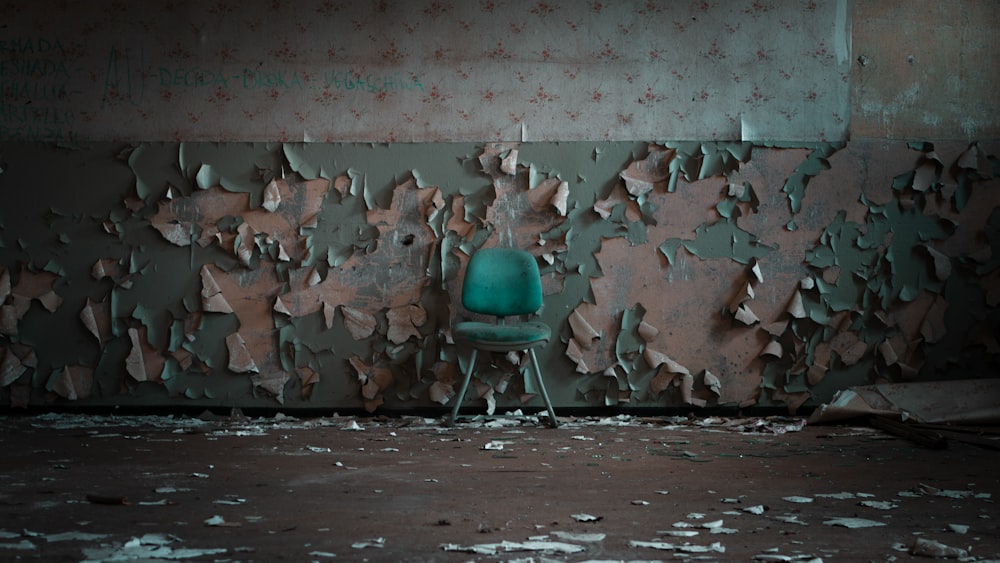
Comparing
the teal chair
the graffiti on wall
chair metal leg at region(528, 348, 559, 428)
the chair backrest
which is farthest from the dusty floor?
the graffiti on wall

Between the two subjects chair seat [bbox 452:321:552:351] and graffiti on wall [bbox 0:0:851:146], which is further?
graffiti on wall [bbox 0:0:851:146]

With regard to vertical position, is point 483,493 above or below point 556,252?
below

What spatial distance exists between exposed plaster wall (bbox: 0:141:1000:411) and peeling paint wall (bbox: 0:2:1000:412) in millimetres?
10

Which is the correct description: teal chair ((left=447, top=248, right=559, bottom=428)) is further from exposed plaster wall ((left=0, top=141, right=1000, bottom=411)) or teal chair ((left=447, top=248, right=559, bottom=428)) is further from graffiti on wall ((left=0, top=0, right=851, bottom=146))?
graffiti on wall ((left=0, top=0, right=851, bottom=146))

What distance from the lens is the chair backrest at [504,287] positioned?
4172 mm

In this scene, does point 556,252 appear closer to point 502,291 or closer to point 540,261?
point 540,261

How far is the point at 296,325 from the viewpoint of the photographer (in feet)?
14.2

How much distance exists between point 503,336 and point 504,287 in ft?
1.16

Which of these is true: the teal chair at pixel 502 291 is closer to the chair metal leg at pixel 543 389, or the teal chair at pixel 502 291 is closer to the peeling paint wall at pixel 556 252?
the chair metal leg at pixel 543 389

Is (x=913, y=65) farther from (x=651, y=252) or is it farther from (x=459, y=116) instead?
(x=459, y=116)

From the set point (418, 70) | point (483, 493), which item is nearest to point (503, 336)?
point (483, 493)

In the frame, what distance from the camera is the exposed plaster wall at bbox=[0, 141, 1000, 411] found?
4320mm

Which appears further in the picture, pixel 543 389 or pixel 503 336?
pixel 543 389

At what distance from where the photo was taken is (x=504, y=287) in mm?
4180
